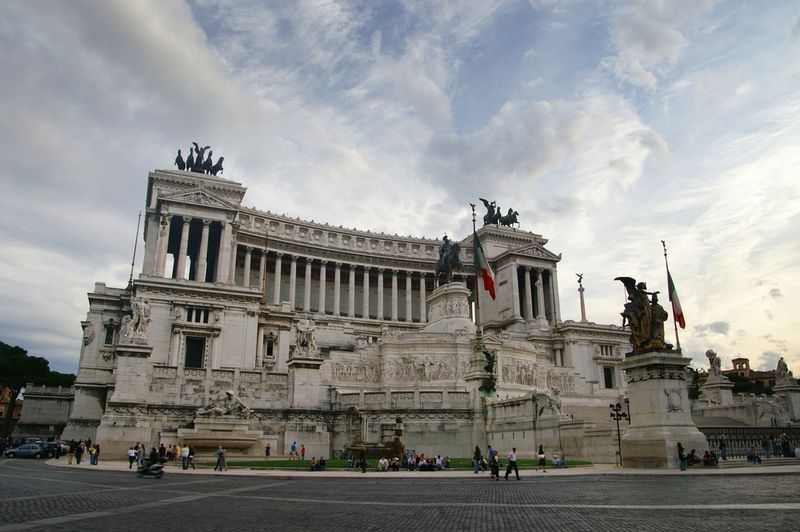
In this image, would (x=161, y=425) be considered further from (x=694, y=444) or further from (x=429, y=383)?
(x=694, y=444)

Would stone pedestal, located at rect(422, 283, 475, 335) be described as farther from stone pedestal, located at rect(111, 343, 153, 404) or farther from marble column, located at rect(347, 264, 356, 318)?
stone pedestal, located at rect(111, 343, 153, 404)

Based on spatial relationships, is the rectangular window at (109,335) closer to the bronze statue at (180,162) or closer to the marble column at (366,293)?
the bronze statue at (180,162)

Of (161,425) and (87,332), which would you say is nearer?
(161,425)

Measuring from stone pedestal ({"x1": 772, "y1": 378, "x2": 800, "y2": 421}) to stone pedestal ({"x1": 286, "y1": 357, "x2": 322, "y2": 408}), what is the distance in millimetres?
34958

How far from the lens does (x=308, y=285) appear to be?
308 feet

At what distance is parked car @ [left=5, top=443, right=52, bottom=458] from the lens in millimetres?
43562

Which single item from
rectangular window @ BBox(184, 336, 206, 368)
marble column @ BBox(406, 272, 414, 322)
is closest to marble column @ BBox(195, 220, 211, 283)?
rectangular window @ BBox(184, 336, 206, 368)

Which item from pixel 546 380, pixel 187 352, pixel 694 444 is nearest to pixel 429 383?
pixel 546 380

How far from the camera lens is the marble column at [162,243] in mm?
74500

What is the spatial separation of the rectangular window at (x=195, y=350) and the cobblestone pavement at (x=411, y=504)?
39378 mm

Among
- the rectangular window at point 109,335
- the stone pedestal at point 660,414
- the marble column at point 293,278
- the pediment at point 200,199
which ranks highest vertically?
the pediment at point 200,199

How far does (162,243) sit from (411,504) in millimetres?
67281

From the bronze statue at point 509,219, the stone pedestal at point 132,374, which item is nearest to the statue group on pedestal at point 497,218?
the bronze statue at point 509,219

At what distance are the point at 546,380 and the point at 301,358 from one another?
3150 centimetres
